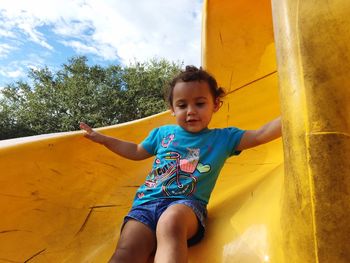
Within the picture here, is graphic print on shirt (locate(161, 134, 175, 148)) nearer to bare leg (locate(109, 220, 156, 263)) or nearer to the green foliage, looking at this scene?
bare leg (locate(109, 220, 156, 263))

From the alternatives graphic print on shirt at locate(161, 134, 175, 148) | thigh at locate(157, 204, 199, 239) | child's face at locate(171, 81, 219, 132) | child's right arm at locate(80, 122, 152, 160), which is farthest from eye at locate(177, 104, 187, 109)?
thigh at locate(157, 204, 199, 239)

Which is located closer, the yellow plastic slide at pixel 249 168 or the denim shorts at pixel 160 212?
the yellow plastic slide at pixel 249 168

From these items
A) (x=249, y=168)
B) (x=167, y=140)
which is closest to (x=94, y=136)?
(x=167, y=140)

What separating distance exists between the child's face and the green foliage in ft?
29.7

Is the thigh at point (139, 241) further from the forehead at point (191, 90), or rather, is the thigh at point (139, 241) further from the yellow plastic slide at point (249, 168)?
the forehead at point (191, 90)

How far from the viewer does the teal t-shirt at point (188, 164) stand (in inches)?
42.0

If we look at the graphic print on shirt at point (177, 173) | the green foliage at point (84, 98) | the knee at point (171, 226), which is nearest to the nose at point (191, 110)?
the graphic print on shirt at point (177, 173)

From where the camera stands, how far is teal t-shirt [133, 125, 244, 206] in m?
1.07

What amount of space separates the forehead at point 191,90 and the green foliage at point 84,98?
9035 millimetres

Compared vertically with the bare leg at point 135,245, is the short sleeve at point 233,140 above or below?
above

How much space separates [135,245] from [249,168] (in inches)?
25.4

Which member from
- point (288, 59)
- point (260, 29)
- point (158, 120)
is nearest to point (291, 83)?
point (288, 59)

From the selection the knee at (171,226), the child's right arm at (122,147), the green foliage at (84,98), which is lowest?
the knee at (171,226)

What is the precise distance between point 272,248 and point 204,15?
128 cm
